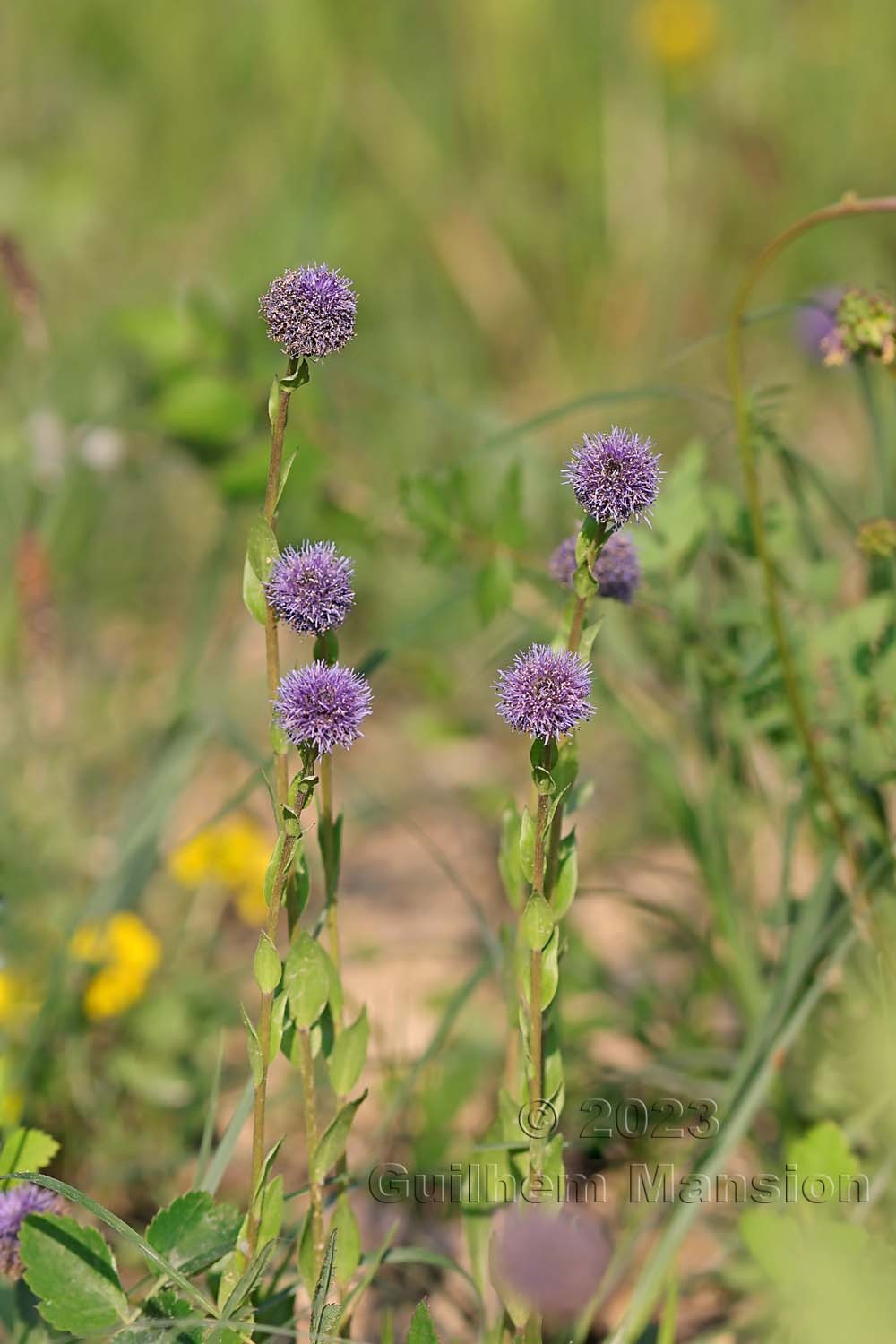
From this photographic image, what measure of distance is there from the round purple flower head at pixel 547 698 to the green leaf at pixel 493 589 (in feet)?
2.05

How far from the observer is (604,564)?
129 cm

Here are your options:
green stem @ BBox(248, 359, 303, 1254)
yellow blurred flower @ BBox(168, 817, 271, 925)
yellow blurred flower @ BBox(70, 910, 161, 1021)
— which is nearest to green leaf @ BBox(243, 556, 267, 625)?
green stem @ BBox(248, 359, 303, 1254)

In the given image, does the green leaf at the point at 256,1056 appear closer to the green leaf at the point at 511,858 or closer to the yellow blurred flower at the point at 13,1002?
the green leaf at the point at 511,858

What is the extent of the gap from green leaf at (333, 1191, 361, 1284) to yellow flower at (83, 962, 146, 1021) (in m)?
0.84

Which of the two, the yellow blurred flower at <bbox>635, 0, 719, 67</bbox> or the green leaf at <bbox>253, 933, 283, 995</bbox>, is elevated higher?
the yellow blurred flower at <bbox>635, 0, 719, 67</bbox>

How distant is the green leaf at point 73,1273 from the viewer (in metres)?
1.08

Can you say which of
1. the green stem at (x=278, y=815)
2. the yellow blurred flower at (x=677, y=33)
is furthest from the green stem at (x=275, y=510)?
the yellow blurred flower at (x=677, y=33)

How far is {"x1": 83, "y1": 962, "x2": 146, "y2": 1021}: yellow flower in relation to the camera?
1.95 m

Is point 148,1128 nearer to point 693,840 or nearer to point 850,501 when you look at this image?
point 693,840

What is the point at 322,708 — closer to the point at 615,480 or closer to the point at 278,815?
the point at 278,815

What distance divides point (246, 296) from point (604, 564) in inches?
77.5

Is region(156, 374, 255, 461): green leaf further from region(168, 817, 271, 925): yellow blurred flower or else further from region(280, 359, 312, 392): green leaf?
region(280, 359, 312, 392): green leaf

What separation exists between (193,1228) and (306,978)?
0.82 feet

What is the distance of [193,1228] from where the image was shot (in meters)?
1.15
